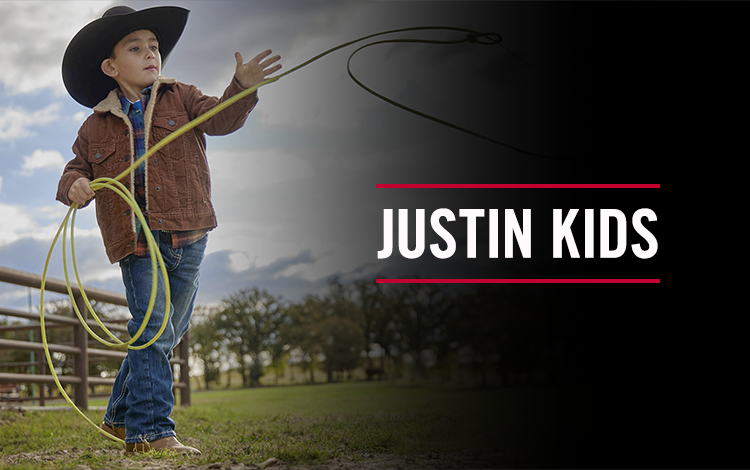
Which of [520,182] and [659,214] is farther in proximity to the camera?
[520,182]

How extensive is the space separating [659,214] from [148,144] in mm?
2076

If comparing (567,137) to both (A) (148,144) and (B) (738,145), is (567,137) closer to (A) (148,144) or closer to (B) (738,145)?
(B) (738,145)

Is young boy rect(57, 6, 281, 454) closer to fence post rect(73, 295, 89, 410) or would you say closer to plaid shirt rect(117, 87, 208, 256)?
plaid shirt rect(117, 87, 208, 256)

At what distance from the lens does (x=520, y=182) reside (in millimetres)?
3703

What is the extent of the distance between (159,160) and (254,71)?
1.41 ft

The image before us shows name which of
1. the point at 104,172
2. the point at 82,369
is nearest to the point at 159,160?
the point at 104,172

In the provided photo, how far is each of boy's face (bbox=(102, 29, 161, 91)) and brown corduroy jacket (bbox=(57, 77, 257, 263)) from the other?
6 cm

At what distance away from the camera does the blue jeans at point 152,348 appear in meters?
1.72

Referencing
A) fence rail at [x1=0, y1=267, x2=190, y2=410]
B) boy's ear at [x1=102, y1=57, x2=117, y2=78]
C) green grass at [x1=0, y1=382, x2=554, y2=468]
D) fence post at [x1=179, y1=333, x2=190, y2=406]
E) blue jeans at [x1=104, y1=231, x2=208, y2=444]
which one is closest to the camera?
green grass at [x1=0, y1=382, x2=554, y2=468]

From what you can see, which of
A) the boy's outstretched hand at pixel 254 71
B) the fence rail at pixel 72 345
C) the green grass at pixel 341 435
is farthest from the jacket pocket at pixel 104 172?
the fence rail at pixel 72 345

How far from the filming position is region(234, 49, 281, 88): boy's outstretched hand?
178cm

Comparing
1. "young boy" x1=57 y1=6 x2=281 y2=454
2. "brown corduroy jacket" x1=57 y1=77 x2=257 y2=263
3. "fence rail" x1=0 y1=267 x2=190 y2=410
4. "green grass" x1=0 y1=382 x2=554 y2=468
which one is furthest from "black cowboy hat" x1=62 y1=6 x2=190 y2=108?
"green grass" x1=0 y1=382 x2=554 y2=468

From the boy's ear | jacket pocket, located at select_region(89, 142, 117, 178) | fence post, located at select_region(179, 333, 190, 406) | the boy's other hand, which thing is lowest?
fence post, located at select_region(179, 333, 190, 406)

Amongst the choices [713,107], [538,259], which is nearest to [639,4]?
[713,107]
